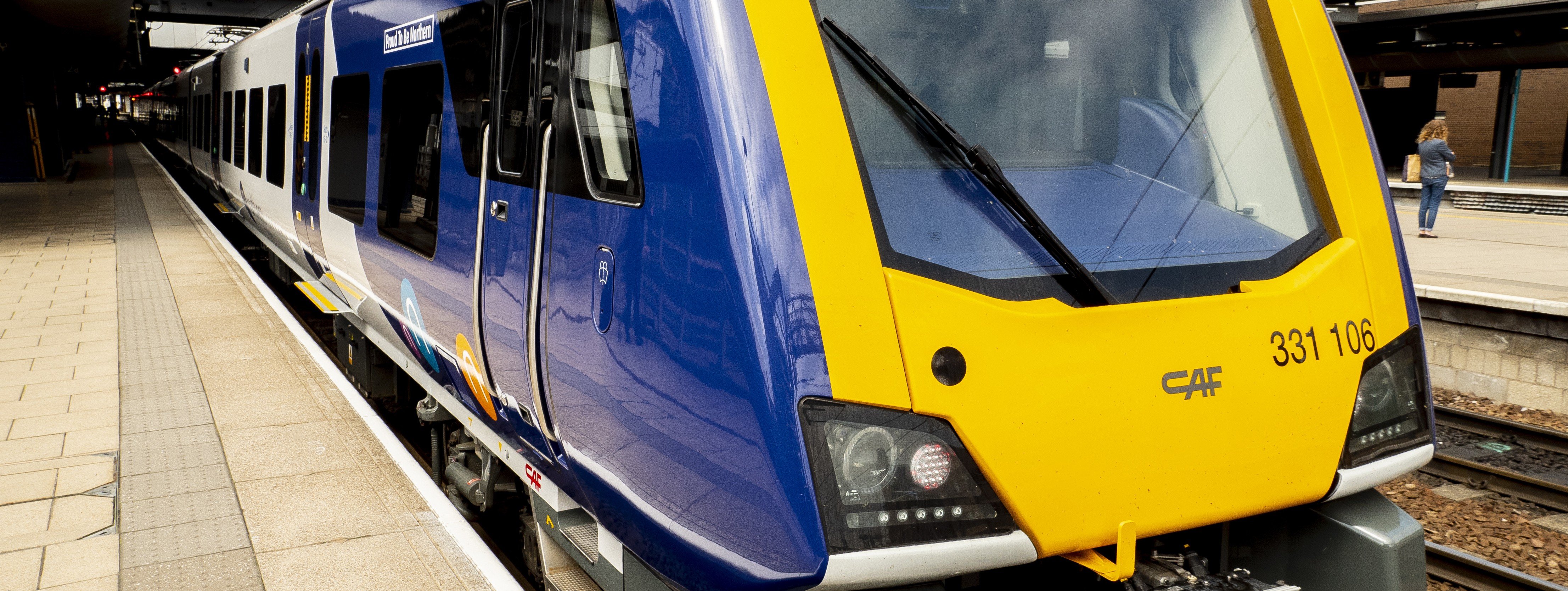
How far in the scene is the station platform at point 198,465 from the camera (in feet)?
11.6

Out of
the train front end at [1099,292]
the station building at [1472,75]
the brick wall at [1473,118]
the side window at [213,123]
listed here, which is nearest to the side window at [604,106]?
the train front end at [1099,292]

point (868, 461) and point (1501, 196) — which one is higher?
point (1501, 196)

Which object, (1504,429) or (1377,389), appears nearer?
(1377,389)

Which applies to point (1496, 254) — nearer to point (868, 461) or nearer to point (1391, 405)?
point (1391, 405)

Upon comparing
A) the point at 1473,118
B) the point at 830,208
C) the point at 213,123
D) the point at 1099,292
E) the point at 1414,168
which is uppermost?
the point at 1473,118

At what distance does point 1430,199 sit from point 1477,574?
10.2 m

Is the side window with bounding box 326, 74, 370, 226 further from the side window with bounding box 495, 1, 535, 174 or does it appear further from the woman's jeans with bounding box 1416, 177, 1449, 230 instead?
the woman's jeans with bounding box 1416, 177, 1449, 230

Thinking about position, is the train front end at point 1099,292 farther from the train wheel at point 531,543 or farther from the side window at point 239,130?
the side window at point 239,130

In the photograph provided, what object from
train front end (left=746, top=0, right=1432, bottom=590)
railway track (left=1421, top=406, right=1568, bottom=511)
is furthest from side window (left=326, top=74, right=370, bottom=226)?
railway track (left=1421, top=406, right=1568, bottom=511)

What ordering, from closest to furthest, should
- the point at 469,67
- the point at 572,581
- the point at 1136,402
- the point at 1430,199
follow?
the point at 1136,402, the point at 572,581, the point at 469,67, the point at 1430,199

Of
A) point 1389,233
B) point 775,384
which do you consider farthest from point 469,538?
point 1389,233

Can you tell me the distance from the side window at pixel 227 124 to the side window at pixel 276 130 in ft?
10.3

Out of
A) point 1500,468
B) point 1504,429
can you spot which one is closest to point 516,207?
point 1500,468

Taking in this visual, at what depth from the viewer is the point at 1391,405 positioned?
8.79 feet
